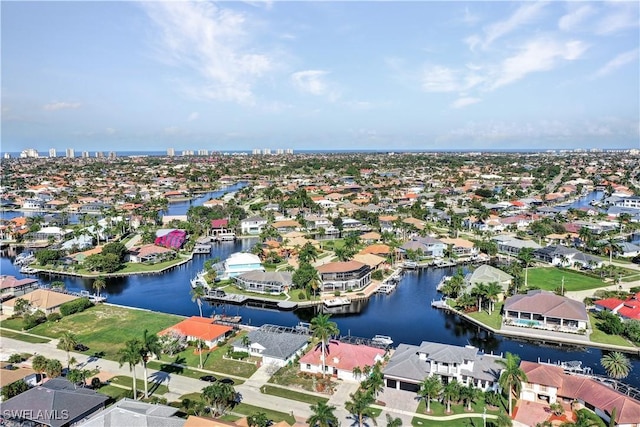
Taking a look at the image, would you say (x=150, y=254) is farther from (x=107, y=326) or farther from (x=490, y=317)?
(x=490, y=317)

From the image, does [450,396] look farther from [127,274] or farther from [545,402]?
[127,274]

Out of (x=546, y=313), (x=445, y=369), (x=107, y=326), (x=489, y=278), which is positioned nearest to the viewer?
(x=445, y=369)

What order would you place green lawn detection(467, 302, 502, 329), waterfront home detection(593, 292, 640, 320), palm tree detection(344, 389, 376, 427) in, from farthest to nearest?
green lawn detection(467, 302, 502, 329)
waterfront home detection(593, 292, 640, 320)
palm tree detection(344, 389, 376, 427)

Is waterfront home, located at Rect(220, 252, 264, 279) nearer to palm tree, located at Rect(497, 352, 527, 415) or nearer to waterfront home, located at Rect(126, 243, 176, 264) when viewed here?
waterfront home, located at Rect(126, 243, 176, 264)

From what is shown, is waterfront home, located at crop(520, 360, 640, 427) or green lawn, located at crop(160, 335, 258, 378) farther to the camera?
green lawn, located at crop(160, 335, 258, 378)

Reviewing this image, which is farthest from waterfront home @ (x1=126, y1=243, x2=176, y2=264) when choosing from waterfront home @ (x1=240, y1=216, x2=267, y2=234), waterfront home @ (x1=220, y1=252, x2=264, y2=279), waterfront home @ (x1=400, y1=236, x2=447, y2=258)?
waterfront home @ (x1=400, y1=236, x2=447, y2=258)

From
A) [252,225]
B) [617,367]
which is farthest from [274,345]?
[252,225]

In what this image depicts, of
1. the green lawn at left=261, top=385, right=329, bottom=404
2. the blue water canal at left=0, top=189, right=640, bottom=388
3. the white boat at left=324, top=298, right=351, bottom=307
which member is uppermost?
the green lawn at left=261, top=385, right=329, bottom=404

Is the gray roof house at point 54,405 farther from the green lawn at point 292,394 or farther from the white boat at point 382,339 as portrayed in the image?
the white boat at point 382,339

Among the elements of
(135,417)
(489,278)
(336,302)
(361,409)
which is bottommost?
(336,302)
